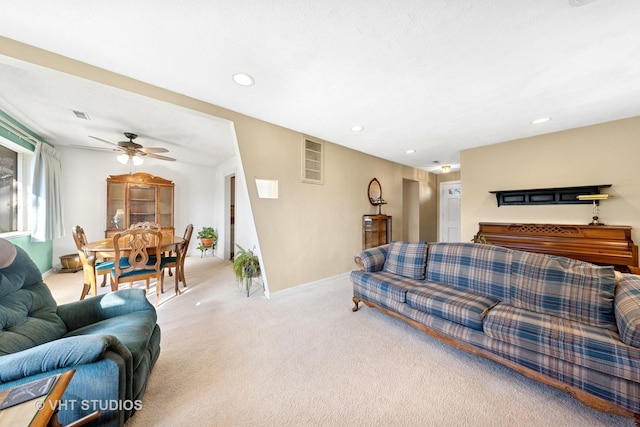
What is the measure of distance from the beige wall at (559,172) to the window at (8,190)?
24.1 ft

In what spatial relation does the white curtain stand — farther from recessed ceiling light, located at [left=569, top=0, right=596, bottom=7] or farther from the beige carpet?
recessed ceiling light, located at [left=569, top=0, right=596, bottom=7]

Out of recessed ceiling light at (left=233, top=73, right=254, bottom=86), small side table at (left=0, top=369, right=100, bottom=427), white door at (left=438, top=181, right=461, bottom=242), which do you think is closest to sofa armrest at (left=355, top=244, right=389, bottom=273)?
recessed ceiling light at (left=233, top=73, right=254, bottom=86)

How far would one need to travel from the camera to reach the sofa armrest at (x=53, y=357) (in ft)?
2.88

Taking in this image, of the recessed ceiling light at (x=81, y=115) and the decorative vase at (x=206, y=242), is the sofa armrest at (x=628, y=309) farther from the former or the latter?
the decorative vase at (x=206, y=242)

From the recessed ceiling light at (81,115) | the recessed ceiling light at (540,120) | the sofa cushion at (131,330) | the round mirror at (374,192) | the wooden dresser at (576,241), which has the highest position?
the recessed ceiling light at (81,115)

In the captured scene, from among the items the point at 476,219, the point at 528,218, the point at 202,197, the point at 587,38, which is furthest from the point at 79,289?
the point at 528,218

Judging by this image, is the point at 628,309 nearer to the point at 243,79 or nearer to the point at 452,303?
the point at 452,303

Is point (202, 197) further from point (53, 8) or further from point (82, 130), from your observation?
point (53, 8)

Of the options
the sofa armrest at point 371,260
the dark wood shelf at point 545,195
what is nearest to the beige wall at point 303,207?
the sofa armrest at point 371,260

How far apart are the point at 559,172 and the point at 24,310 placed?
588 centimetres

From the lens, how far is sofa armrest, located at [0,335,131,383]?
0.88 metres

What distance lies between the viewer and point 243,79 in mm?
1990

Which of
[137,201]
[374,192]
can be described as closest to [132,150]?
[137,201]

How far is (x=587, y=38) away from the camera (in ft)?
4.92
